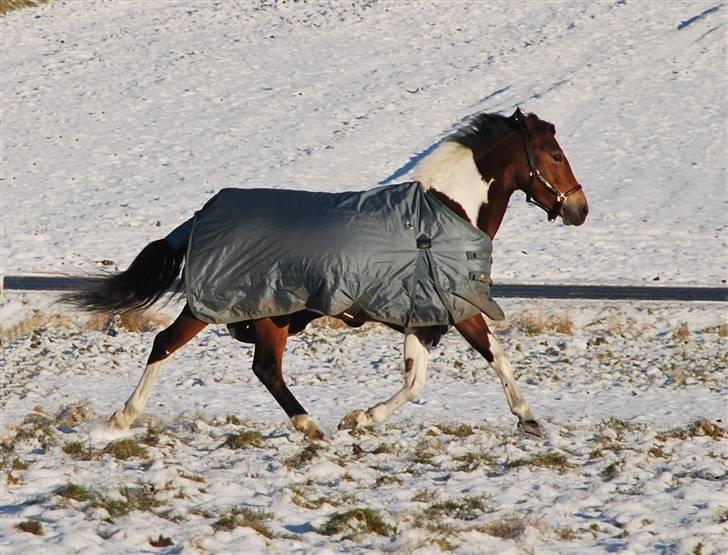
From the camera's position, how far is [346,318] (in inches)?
317

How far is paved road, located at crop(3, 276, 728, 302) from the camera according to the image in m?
14.4

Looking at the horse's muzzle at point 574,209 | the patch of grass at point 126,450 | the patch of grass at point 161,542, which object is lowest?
the patch of grass at point 126,450

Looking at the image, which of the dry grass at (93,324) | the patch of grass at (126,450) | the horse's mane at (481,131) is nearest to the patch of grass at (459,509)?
the patch of grass at (126,450)

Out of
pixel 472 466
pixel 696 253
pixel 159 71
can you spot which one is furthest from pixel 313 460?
pixel 159 71

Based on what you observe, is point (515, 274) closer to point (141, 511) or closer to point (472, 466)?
point (472, 466)

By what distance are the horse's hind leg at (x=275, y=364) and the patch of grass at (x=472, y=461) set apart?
1.00 meters

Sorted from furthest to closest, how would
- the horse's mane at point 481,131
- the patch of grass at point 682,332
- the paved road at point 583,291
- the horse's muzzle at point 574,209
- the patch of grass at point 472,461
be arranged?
the paved road at point 583,291 < the patch of grass at point 682,332 < the horse's muzzle at point 574,209 < the horse's mane at point 481,131 < the patch of grass at point 472,461

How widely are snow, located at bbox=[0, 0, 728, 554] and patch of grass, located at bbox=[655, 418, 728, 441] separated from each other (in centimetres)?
5

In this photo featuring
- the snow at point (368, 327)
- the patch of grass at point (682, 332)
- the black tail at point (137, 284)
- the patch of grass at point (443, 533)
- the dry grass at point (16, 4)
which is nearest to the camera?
the patch of grass at point (443, 533)

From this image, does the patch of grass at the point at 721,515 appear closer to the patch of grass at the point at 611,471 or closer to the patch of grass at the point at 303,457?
the patch of grass at the point at 611,471

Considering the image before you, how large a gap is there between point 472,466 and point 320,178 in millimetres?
15099

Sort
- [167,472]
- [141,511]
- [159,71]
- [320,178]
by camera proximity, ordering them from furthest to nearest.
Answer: [159,71]
[320,178]
[167,472]
[141,511]

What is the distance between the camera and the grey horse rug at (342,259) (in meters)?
7.71

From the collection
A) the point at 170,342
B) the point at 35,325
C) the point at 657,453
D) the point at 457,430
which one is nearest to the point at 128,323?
the point at 35,325
